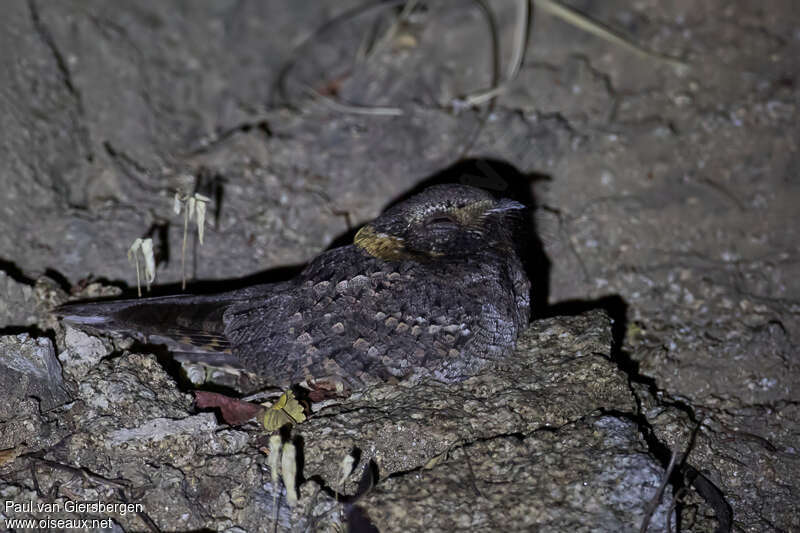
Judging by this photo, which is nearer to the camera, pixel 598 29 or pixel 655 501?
pixel 655 501

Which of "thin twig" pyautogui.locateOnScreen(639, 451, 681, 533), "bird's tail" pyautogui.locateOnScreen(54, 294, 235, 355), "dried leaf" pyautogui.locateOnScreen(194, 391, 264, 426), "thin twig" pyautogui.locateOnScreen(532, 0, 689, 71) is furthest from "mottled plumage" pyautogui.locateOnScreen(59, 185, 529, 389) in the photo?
"thin twig" pyautogui.locateOnScreen(532, 0, 689, 71)

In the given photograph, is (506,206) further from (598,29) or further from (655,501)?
(598,29)

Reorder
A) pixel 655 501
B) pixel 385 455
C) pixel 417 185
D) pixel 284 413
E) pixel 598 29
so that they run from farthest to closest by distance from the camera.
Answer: pixel 598 29 < pixel 417 185 < pixel 284 413 < pixel 385 455 < pixel 655 501

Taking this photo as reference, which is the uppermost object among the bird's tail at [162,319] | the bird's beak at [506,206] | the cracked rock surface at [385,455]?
the bird's beak at [506,206]

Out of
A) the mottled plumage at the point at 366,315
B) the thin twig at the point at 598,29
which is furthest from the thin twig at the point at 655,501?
the thin twig at the point at 598,29

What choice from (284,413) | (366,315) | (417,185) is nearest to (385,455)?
(284,413)

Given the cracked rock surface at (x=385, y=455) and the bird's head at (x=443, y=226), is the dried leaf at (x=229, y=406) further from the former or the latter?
the bird's head at (x=443, y=226)

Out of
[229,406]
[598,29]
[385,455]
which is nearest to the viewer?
[385,455]
